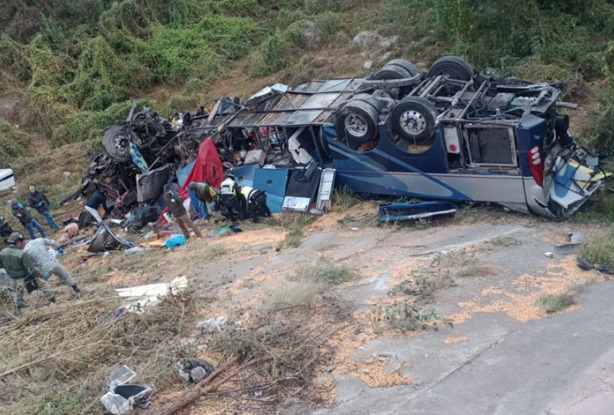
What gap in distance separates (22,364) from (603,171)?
26.2 feet

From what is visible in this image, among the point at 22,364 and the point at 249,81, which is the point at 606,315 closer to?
the point at 22,364

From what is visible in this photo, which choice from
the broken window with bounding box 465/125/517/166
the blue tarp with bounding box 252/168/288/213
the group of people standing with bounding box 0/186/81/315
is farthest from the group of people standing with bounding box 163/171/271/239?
the broken window with bounding box 465/125/517/166

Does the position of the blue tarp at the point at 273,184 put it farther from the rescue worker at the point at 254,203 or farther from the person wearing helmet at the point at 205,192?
the person wearing helmet at the point at 205,192

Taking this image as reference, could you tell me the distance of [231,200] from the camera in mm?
11703

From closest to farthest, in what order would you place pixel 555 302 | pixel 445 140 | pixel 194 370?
1. pixel 194 370
2. pixel 555 302
3. pixel 445 140

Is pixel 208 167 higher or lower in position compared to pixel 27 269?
higher

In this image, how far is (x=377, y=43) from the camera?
749 inches

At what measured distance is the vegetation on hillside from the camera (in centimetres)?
1525

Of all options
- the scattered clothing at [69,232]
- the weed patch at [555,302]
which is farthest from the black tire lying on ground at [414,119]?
the scattered clothing at [69,232]

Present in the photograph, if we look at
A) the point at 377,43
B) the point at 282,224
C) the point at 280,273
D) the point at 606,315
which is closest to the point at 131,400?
the point at 280,273

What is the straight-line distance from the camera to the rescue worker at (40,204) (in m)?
14.2

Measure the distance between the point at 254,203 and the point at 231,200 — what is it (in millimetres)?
441

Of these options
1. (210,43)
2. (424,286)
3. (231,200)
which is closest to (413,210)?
(424,286)

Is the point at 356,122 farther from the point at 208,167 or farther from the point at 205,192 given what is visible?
the point at 208,167
